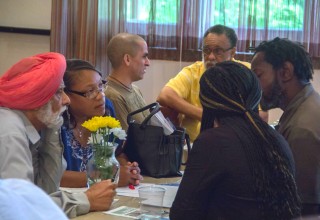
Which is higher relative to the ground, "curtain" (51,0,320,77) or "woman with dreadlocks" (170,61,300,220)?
"curtain" (51,0,320,77)

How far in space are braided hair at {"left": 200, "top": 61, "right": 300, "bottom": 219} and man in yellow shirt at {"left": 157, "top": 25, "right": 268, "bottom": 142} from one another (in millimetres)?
1718

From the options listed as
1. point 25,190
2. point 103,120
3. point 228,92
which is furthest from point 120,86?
point 25,190

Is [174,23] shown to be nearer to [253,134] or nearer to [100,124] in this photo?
[100,124]

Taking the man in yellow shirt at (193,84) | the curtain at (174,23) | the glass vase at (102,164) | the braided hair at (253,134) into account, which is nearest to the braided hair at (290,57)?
the braided hair at (253,134)


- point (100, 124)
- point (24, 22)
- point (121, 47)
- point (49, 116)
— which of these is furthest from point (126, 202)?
point (24, 22)

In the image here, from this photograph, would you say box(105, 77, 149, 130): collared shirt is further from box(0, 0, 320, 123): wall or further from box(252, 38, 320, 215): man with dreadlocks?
box(0, 0, 320, 123): wall

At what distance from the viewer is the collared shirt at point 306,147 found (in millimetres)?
1959

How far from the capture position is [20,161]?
1605mm

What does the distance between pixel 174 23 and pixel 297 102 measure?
2.42 meters

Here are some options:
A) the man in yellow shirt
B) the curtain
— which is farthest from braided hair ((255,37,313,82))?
the curtain

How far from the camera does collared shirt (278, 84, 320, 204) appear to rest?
196 centimetres

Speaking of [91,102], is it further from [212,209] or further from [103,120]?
[212,209]

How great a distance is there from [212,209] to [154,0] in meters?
3.04

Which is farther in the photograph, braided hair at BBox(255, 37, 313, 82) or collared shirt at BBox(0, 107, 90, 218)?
braided hair at BBox(255, 37, 313, 82)
